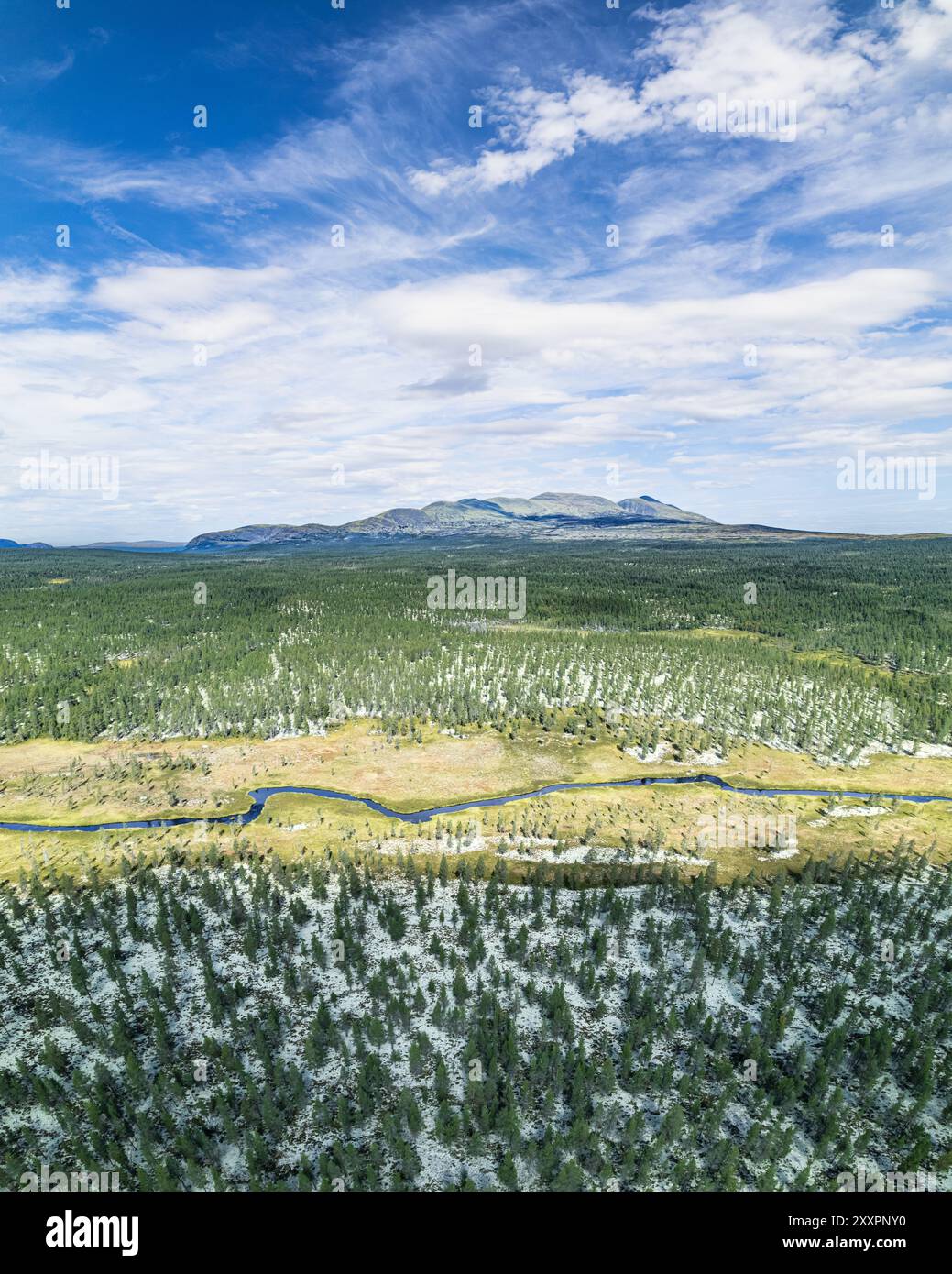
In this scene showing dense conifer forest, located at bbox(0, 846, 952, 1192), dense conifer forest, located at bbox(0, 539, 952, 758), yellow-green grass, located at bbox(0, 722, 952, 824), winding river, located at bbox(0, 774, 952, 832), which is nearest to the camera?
dense conifer forest, located at bbox(0, 846, 952, 1192)

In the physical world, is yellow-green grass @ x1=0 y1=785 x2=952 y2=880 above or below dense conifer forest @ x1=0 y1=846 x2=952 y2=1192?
above

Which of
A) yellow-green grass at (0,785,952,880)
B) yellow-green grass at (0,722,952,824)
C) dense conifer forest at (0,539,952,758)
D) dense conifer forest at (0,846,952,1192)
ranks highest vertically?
dense conifer forest at (0,539,952,758)

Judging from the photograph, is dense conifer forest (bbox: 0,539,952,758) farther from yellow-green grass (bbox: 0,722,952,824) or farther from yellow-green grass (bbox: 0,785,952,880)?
yellow-green grass (bbox: 0,785,952,880)

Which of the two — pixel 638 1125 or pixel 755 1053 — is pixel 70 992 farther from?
pixel 755 1053

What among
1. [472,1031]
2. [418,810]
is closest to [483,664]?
[418,810]

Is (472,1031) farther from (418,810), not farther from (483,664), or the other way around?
(483,664)

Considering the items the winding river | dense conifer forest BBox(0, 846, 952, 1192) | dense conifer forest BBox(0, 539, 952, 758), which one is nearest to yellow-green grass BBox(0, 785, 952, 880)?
the winding river

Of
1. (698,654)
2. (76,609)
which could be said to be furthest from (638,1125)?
(76,609)
